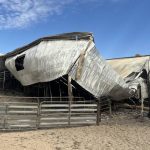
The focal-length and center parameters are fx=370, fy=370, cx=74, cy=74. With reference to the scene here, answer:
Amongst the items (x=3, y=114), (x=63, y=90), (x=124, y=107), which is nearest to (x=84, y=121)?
(x=3, y=114)

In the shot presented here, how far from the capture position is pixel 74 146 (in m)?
13.9

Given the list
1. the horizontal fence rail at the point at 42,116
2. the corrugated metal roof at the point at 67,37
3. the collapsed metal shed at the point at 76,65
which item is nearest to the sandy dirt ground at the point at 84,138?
the horizontal fence rail at the point at 42,116

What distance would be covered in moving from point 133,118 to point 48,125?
6713mm

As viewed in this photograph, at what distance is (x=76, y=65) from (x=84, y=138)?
980cm

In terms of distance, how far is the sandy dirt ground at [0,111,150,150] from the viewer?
44.9 feet

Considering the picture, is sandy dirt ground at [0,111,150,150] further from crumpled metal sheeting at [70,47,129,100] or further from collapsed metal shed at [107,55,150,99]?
collapsed metal shed at [107,55,150,99]

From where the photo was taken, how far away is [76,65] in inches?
970

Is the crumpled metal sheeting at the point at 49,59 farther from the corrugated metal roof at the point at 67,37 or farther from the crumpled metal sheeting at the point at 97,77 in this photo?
the crumpled metal sheeting at the point at 97,77

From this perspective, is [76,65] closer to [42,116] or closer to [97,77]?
[97,77]

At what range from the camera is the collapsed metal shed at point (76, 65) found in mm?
24594

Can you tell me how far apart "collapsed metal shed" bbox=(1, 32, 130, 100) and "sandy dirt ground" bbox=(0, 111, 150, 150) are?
222 inches

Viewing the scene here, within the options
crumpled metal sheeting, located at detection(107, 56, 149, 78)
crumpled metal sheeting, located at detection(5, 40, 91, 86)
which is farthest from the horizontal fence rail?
crumpled metal sheeting, located at detection(107, 56, 149, 78)

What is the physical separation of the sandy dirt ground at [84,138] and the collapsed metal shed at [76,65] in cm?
563

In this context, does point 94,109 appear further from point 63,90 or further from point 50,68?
point 63,90
